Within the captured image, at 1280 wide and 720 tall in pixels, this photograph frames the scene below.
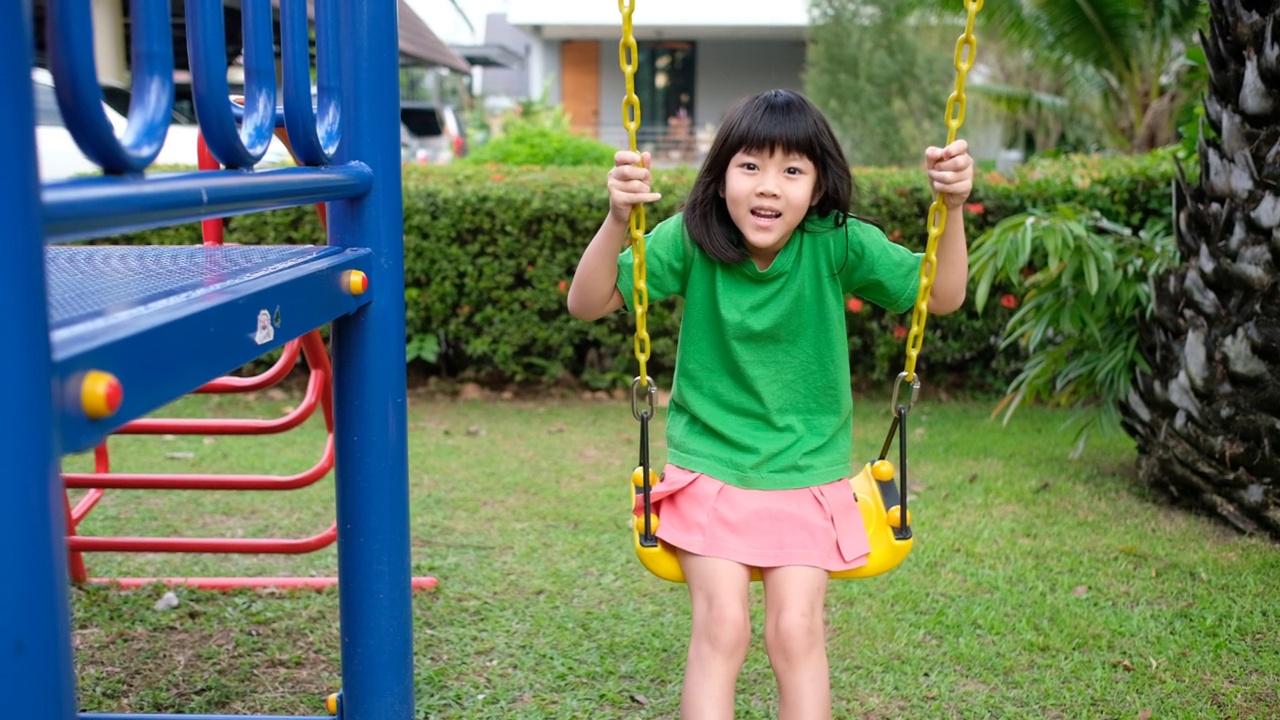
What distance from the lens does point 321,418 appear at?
5.75 m

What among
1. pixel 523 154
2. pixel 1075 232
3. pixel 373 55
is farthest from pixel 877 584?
pixel 523 154

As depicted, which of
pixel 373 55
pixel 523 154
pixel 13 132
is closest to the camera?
pixel 13 132

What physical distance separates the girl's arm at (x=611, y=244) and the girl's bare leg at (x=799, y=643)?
1.99 feet

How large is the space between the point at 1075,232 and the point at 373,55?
3.05 metres

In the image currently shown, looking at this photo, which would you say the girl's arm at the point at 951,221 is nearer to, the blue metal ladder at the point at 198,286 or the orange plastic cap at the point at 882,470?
the orange plastic cap at the point at 882,470

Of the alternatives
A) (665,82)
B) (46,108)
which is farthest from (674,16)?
(46,108)

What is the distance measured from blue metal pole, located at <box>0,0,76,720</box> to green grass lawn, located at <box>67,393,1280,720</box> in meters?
1.78

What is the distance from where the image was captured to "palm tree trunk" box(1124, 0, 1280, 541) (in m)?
3.56

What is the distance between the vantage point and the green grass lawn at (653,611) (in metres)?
2.76

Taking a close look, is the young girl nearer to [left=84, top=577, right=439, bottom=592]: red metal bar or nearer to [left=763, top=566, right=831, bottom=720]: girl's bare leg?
[left=763, top=566, right=831, bottom=720]: girl's bare leg

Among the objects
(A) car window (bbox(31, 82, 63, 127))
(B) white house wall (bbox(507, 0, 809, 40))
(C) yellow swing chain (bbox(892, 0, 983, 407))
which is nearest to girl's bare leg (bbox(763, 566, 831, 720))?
(C) yellow swing chain (bbox(892, 0, 983, 407))

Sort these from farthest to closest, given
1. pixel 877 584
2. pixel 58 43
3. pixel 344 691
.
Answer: pixel 877 584, pixel 344 691, pixel 58 43

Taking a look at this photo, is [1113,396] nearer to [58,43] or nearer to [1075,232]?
[1075,232]

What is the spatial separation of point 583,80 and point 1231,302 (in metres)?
20.7
